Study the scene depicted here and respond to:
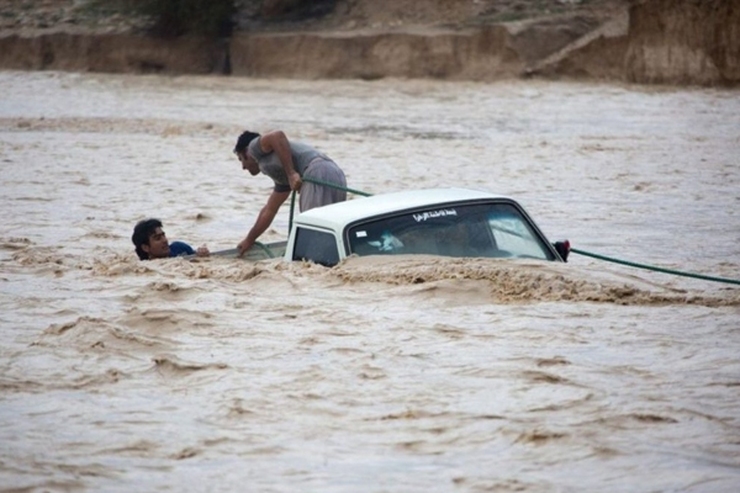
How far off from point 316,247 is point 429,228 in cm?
78

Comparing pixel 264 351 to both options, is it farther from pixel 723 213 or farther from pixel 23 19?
pixel 23 19

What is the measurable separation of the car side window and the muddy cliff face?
23.3m

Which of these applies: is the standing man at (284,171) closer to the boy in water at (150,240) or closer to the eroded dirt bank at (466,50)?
the boy in water at (150,240)

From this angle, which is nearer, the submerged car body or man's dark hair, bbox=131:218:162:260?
the submerged car body

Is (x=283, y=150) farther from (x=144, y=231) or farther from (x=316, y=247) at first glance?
(x=316, y=247)

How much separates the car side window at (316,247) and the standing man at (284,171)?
65.9 inches

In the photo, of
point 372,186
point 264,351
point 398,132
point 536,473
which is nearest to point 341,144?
point 398,132

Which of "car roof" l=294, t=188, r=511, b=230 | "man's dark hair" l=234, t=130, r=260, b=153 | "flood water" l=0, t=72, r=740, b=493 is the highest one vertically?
"man's dark hair" l=234, t=130, r=260, b=153

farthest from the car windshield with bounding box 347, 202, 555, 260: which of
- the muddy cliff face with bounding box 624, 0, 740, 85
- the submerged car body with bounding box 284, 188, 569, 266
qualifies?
the muddy cliff face with bounding box 624, 0, 740, 85

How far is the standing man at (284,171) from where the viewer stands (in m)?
11.0

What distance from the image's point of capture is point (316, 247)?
9039mm

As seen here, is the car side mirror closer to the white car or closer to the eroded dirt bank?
the white car

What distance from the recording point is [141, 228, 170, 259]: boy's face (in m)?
11.0

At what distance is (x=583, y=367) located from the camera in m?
7.54
